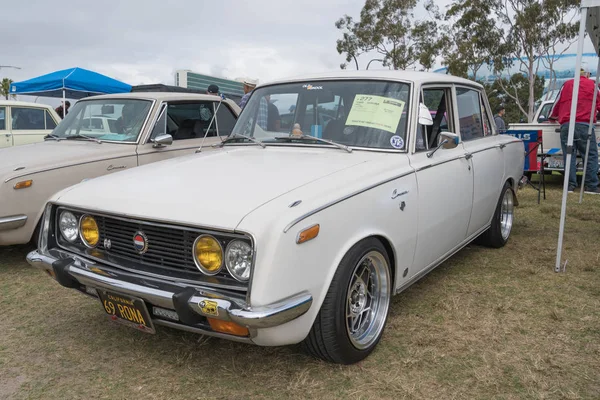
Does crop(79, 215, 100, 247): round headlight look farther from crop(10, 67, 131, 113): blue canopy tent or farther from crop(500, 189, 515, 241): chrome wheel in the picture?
crop(10, 67, 131, 113): blue canopy tent

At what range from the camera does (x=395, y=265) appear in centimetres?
304

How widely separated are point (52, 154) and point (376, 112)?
3.30m

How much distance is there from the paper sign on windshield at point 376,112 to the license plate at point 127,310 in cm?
182

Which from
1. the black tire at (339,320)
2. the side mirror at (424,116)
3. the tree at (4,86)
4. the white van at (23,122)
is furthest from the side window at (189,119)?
the tree at (4,86)

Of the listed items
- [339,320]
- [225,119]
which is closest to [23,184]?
[225,119]

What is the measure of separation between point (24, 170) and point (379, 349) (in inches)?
138

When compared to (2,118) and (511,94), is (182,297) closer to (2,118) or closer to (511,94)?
(2,118)

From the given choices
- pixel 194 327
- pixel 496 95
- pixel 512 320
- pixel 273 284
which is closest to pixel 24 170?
pixel 194 327

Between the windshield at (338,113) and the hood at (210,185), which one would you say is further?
the windshield at (338,113)

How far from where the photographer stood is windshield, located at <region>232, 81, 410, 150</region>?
333 centimetres

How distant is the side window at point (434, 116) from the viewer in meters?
3.46

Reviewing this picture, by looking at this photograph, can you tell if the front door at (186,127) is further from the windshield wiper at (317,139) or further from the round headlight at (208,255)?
the round headlight at (208,255)

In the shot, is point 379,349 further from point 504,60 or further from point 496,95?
point 496,95

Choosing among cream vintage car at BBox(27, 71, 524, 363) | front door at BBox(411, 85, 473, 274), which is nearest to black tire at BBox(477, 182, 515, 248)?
cream vintage car at BBox(27, 71, 524, 363)
